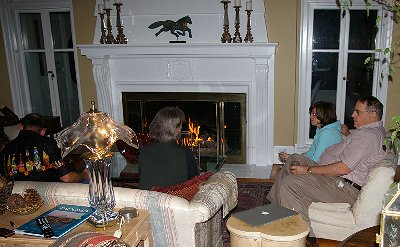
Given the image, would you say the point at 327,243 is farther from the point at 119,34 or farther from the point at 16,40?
the point at 16,40

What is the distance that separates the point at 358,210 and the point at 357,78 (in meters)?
2.69

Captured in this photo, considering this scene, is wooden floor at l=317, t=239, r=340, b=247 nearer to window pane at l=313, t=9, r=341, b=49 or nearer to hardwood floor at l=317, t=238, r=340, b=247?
hardwood floor at l=317, t=238, r=340, b=247

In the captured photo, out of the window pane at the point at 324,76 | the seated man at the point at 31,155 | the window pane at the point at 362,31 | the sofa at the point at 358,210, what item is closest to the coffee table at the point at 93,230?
the seated man at the point at 31,155

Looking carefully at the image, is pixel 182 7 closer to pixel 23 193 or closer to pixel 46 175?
pixel 46 175

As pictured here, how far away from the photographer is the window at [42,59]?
5621 mm

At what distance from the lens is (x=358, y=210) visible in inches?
109

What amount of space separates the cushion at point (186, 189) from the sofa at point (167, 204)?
0.06 m

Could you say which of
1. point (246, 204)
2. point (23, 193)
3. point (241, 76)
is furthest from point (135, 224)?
point (241, 76)

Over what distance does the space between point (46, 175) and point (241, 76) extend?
274cm

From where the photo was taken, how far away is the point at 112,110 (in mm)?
5285

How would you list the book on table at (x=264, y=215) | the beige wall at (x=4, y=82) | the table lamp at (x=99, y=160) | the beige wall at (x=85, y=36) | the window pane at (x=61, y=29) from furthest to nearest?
1. the beige wall at (x=4, y=82)
2. the window pane at (x=61, y=29)
3. the beige wall at (x=85, y=36)
4. the book on table at (x=264, y=215)
5. the table lamp at (x=99, y=160)

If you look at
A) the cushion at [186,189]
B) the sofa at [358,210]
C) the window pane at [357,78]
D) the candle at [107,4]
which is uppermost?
the candle at [107,4]

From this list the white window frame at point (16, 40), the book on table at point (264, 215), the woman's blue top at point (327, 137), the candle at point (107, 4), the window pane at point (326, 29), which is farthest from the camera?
the white window frame at point (16, 40)

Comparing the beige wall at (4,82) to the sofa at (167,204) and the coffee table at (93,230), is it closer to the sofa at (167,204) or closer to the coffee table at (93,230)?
the sofa at (167,204)
